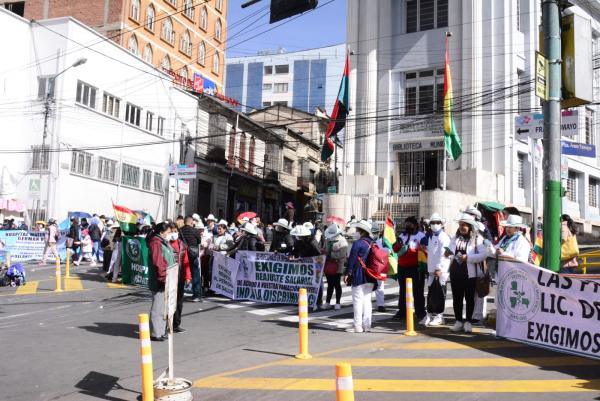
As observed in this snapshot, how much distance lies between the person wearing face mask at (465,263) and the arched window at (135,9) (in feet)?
124

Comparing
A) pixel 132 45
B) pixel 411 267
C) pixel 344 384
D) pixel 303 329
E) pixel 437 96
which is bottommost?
pixel 303 329

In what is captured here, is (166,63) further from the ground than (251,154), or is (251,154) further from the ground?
(166,63)

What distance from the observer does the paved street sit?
5.93 meters

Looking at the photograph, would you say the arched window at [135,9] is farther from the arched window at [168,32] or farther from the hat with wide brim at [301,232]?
the hat with wide brim at [301,232]

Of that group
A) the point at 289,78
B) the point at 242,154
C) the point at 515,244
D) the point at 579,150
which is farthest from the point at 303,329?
the point at 289,78

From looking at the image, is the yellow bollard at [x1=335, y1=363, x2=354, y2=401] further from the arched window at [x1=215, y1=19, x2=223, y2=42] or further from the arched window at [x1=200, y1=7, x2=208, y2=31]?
the arched window at [x1=215, y1=19, x2=223, y2=42]

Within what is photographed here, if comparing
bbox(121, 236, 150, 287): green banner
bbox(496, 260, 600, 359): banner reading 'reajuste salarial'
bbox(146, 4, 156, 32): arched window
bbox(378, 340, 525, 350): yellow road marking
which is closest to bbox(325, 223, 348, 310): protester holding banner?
bbox(378, 340, 525, 350): yellow road marking

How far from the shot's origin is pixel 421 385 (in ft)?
19.8

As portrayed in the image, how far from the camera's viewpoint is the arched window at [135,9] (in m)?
40.9

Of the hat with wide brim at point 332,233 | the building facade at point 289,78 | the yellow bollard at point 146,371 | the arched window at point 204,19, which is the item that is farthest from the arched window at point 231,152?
the yellow bollard at point 146,371

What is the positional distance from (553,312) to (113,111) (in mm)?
27908

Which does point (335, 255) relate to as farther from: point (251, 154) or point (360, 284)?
point (251, 154)

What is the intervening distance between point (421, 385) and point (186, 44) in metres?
46.7

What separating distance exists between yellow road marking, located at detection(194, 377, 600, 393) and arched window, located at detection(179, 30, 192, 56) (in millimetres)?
45119
